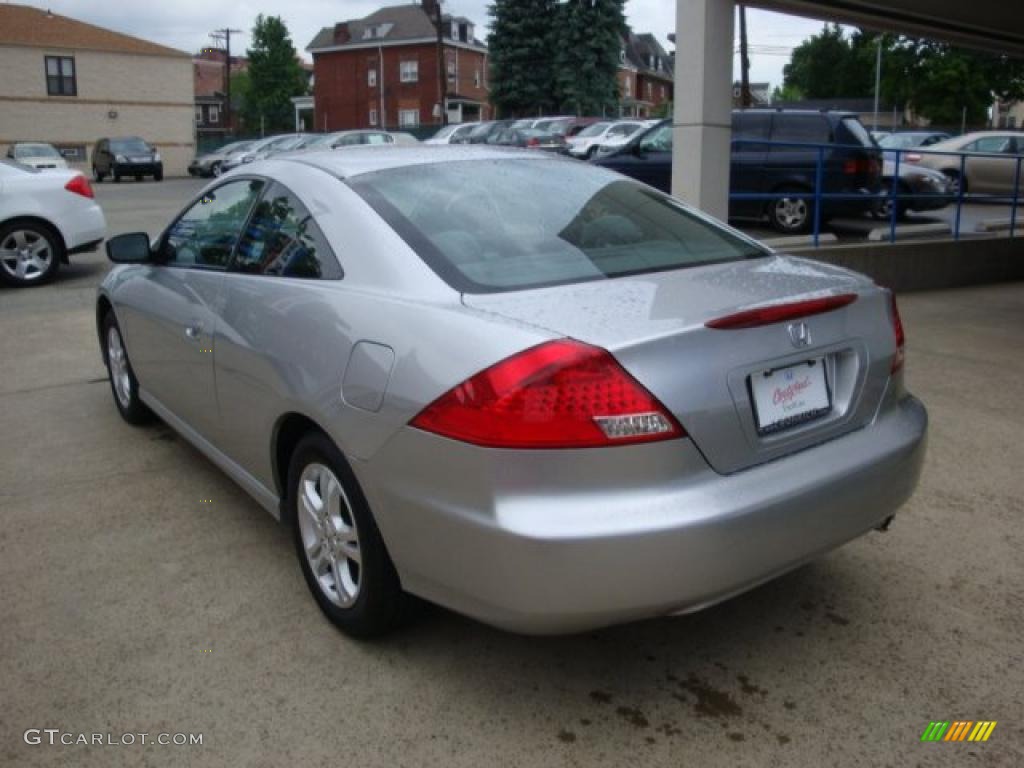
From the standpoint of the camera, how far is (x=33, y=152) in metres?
30.6

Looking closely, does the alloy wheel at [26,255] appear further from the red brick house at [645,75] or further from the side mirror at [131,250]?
the red brick house at [645,75]

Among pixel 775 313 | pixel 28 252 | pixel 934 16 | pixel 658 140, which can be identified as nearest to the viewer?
pixel 775 313

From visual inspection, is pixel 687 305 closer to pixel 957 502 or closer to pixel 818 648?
pixel 818 648

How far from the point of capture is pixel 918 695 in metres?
2.75

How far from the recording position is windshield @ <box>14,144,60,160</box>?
98.0 feet

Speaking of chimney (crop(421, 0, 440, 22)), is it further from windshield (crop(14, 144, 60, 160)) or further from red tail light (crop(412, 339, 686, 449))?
red tail light (crop(412, 339, 686, 449))

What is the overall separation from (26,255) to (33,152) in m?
23.1

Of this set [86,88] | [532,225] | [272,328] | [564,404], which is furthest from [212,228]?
[86,88]

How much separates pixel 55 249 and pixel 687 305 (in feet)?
32.1

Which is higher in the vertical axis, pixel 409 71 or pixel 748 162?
pixel 409 71

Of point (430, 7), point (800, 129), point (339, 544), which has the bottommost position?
point (339, 544)

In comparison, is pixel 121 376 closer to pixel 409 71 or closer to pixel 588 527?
pixel 588 527

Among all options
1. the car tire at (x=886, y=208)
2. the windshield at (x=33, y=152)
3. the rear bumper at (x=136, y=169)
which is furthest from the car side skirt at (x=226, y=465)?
the rear bumper at (x=136, y=169)

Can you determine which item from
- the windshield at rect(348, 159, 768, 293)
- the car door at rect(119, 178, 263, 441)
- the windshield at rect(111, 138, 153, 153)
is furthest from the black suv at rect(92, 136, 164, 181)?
the windshield at rect(348, 159, 768, 293)
